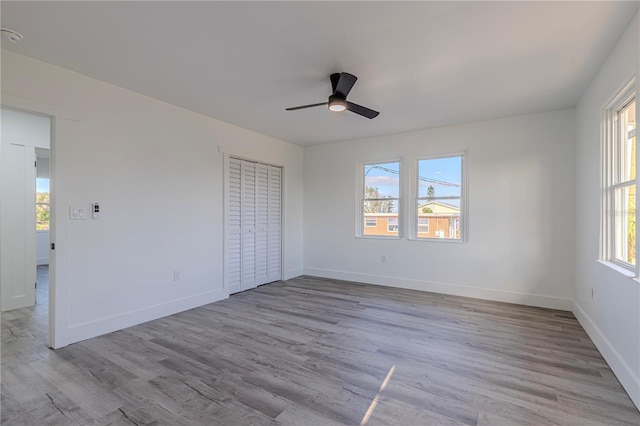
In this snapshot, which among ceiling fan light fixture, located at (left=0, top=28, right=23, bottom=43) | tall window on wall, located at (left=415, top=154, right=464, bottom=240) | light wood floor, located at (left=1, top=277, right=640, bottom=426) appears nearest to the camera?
light wood floor, located at (left=1, top=277, right=640, bottom=426)

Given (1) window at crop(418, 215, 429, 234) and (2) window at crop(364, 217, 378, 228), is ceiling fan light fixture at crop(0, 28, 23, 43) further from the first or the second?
(1) window at crop(418, 215, 429, 234)

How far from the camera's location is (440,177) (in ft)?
15.7

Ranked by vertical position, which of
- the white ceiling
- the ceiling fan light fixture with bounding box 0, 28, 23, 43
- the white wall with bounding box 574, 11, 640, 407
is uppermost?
the white ceiling

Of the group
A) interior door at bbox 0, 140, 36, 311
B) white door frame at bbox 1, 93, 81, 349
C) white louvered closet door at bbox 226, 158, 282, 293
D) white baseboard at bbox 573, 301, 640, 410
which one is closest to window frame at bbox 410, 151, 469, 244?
white baseboard at bbox 573, 301, 640, 410

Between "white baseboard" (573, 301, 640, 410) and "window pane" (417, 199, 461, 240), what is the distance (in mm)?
1807

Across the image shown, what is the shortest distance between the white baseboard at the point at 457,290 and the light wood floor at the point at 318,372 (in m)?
0.26

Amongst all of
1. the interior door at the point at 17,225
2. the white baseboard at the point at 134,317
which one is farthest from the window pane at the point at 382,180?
the interior door at the point at 17,225

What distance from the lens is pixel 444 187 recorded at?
4742 mm

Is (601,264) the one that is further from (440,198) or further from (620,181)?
(440,198)

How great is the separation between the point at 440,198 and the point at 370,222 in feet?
4.20

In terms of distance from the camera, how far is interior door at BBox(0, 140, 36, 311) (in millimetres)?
3941

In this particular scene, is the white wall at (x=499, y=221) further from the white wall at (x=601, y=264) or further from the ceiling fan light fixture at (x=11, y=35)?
the ceiling fan light fixture at (x=11, y=35)

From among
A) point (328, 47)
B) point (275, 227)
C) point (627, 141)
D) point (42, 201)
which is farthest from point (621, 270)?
point (42, 201)

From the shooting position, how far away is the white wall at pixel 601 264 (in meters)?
2.07
